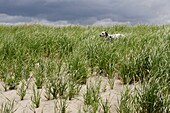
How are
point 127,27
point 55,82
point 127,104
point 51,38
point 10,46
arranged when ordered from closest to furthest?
point 127,104, point 55,82, point 10,46, point 51,38, point 127,27

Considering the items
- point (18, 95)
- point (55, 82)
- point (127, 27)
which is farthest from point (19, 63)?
point (127, 27)

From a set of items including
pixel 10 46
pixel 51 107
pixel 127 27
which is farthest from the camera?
pixel 127 27

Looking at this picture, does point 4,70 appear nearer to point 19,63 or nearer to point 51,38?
point 19,63

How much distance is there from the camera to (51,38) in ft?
27.2

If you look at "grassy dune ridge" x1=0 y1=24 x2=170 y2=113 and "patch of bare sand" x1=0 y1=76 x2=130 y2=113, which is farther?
"patch of bare sand" x1=0 y1=76 x2=130 y2=113

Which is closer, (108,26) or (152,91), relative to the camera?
(152,91)

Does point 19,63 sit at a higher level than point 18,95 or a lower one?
higher

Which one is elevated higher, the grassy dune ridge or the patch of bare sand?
the grassy dune ridge

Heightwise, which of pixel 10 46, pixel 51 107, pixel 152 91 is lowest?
pixel 51 107

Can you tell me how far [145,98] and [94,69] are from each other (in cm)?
207

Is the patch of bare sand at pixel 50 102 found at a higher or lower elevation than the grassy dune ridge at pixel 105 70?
lower

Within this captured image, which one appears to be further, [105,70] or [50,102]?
[105,70]

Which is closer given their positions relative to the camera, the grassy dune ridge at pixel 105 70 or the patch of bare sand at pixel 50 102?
the grassy dune ridge at pixel 105 70

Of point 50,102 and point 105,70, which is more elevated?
point 105,70
